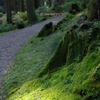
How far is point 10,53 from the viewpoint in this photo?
10.6 m

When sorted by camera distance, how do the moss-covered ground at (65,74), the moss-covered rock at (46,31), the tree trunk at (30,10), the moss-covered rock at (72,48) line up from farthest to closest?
the tree trunk at (30,10), the moss-covered rock at (46,31), the moss-covered rock at (72,48), the moss-covered ground at (65,74)

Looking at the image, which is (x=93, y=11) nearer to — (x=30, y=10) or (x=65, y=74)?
(x=65, y=74)

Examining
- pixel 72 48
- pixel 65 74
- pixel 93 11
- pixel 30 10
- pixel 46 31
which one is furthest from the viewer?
pixel 30 10

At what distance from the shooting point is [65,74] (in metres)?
4.74

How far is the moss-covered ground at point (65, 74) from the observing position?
3.54 m

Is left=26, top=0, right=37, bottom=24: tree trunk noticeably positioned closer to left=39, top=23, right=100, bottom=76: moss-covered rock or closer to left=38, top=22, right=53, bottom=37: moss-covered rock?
left=38, top=22, right=53, bottom=37: moss-covered rock

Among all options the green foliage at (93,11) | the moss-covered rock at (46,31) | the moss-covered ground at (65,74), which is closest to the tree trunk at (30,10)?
the moss-covered rock at (46,31)

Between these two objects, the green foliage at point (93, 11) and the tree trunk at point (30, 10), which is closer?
the green foliage at point (93, 11)

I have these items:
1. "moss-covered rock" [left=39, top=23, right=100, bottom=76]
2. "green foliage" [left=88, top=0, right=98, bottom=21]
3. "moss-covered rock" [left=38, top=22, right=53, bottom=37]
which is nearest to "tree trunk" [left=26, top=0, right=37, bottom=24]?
"moss-covered rock" [left=38, top=22, right=53, bottom=37]

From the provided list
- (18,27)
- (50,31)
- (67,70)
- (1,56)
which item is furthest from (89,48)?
(18,27)

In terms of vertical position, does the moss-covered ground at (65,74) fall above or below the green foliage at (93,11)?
below

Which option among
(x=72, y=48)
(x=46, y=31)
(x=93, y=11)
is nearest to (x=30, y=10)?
(x=46, y=31)

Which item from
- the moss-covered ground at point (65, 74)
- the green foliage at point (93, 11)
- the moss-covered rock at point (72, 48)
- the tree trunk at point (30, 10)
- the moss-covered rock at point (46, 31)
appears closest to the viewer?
the moss-covered ground at point (65, 74)

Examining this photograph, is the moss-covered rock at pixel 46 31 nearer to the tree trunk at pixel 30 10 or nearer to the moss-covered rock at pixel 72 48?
the moss-covered rock at pixel 72 48
